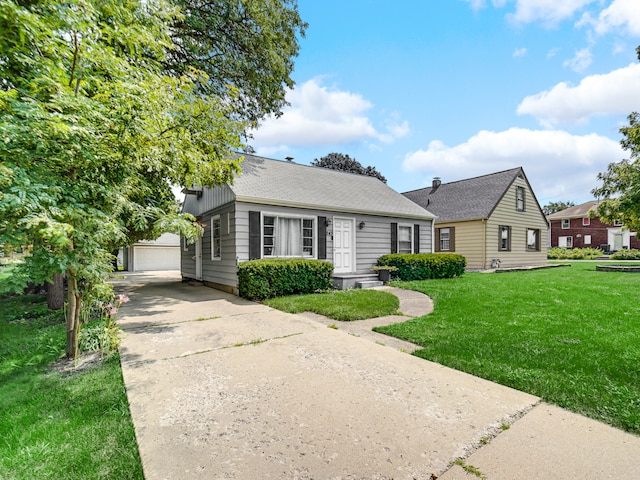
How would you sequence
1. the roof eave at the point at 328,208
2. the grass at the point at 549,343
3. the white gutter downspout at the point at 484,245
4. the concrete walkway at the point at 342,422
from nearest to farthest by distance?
1. the concrete walkway at the point at 342,422
2. the grass at the point at 549,343
3. the roof eave at the point at 328,208
4. the white gutter downspout at the point at 484,245

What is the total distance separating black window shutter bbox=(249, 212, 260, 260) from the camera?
8.98 m

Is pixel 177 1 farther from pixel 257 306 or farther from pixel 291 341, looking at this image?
pixel 291 341

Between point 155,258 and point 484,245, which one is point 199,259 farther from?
point 155,258

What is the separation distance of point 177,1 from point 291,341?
28.4ft

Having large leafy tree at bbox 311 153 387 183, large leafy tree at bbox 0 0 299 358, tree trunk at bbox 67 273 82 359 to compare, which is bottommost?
tree trunk at bbox 67 273 82 359

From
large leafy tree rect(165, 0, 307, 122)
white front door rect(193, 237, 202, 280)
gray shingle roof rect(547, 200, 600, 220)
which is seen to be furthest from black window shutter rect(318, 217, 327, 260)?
gray shingle roof rect(547, 200, 600, 220)

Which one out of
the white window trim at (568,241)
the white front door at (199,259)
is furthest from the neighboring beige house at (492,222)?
the white window trim at (568,241)

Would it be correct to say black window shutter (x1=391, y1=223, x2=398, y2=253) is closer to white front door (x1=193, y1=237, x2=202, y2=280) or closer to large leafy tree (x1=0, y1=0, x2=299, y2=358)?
white front door (x1=193, y1=237, x2=202, y2=280)

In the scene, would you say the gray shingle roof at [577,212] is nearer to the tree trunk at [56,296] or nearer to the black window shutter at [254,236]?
the black window shutter at [254,236]

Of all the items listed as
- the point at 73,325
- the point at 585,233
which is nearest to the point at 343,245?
the point at 73,325

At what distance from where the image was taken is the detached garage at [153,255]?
78.2 feet

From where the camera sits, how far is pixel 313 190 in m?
11.1

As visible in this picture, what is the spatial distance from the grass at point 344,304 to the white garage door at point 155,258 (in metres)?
20.6

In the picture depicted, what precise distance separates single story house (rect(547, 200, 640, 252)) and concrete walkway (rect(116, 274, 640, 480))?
3878 cm
